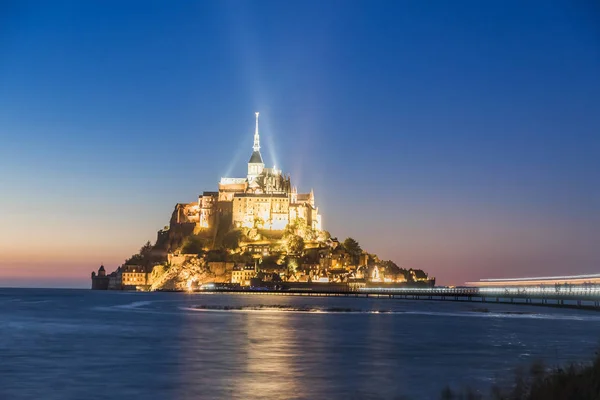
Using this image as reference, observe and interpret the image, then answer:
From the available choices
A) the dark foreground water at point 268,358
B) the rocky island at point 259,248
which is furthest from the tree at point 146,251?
the dark foreground water at point 268,358

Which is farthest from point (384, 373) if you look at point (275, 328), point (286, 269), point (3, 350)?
point (286, 269)

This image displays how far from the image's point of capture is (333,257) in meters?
162

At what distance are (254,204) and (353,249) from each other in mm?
26002

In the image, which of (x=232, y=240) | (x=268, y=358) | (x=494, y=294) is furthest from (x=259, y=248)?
(x=268, y=358)

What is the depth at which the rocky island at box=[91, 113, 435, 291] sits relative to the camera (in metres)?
160

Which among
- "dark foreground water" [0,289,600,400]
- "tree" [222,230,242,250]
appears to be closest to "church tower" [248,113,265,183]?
"tree" [222,230,242,250]

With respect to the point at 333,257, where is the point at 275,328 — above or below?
below

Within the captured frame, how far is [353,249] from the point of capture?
558 feet

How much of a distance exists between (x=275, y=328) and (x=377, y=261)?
128 m

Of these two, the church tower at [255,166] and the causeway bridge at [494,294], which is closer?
the causeway bridge at [494,294]

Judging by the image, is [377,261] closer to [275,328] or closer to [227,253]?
[227,253]

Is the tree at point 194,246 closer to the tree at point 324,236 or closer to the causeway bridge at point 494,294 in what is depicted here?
the causeway bridge at point 494,294

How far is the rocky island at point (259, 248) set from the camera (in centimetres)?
15950

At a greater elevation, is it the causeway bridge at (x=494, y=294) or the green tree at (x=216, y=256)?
the green tree at (x=216, y=256)
